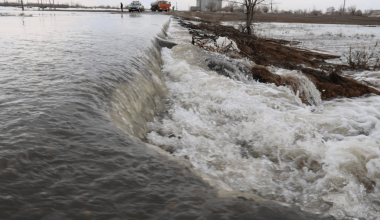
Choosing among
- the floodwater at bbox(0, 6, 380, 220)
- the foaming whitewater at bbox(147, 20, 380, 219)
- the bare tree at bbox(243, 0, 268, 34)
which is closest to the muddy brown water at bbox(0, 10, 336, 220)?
the floodwater at bbox(0, 6, 380, 220)

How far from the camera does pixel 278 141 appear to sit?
4.36 meters

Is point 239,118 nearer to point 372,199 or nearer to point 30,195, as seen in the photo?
point 372,199

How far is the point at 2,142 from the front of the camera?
2656 mm

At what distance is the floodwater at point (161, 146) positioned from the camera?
2.15m

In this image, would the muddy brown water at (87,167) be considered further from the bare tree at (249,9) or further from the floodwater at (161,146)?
the bare tree at (249,9)

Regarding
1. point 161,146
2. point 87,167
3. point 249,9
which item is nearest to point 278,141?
point 161,146

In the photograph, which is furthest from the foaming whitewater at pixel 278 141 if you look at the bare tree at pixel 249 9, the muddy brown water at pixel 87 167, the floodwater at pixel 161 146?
the bare tree at pixel 249 9

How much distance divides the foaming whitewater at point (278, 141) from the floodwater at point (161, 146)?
0.07ft

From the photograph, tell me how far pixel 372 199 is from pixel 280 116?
2465 mm

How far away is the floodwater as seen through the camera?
2.15 meters

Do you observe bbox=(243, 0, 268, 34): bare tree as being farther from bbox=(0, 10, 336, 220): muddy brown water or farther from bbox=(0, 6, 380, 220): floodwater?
bbox=(0, 10, 336, 220): muddy brown water

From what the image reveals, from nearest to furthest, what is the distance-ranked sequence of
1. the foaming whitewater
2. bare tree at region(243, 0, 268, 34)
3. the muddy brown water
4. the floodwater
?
the muddy brown water < the floodwater < the foaming whitewater < bare tree at region(243, 0, 268, 34)

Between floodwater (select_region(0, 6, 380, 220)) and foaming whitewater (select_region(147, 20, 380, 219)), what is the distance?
22 millimetres

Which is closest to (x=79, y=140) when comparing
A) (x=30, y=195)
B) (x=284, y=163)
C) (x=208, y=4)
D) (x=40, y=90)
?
(x=30, y=195)
